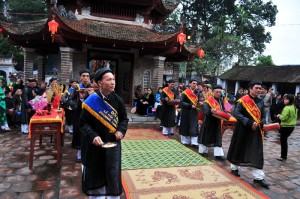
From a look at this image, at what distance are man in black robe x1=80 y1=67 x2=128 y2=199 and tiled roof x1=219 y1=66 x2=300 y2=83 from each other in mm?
20980

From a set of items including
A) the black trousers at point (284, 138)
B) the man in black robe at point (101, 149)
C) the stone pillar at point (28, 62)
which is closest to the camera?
the man in black robe at point (101, 149)

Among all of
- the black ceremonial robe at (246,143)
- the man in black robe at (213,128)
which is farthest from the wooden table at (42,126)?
the black ceremonial robe at (246,143)

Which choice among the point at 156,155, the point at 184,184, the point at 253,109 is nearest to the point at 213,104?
the point at 253,109

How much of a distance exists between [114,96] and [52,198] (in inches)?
80.2

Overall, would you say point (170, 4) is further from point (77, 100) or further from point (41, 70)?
point (77, 100)

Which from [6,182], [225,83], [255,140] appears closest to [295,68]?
[225,83]

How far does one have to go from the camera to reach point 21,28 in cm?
1140

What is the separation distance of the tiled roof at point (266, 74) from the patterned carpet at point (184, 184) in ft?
61.3

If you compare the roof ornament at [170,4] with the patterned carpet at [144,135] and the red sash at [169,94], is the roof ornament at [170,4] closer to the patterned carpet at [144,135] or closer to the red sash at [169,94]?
the red sash at [169,94]

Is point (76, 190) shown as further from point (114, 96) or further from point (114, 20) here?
point (114, 20)

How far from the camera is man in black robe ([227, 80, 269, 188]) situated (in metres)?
4.56

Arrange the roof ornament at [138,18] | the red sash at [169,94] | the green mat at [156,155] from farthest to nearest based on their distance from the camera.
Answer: the roof ornament at [138,18], the red sash at [169,94], the green mat at [156,155]

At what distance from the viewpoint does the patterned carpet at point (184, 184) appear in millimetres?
3963

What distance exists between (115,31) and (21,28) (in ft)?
15.0
